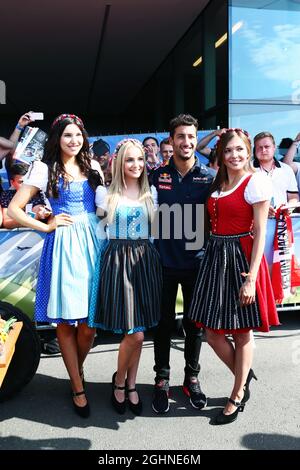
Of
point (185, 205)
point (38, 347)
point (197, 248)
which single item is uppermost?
point (185, 205)

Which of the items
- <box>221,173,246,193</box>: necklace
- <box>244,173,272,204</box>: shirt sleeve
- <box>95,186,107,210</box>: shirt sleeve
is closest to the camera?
<box>244,173,272,204</box>: shirt sleeve

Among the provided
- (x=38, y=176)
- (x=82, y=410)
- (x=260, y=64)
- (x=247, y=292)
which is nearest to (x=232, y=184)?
(x=247, y=292)

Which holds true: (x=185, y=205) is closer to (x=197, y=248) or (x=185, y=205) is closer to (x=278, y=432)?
(x=197, y=248)

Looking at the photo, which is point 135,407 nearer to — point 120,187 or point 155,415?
point 155,415

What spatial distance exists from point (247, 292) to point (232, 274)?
0.49 ft

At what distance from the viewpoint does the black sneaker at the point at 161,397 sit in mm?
2860

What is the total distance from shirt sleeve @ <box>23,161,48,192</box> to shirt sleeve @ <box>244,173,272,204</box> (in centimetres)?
125

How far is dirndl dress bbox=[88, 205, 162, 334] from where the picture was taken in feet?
8.71

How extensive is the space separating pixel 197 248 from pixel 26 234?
5.08 ft

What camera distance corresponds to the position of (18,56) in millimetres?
11055

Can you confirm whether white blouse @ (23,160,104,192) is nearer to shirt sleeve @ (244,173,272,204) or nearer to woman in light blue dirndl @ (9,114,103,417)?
woman in light blue dirndl @ (9,114,103,417)

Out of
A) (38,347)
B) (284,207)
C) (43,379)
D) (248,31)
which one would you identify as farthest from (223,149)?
(248,31)

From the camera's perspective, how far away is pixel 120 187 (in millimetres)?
2750

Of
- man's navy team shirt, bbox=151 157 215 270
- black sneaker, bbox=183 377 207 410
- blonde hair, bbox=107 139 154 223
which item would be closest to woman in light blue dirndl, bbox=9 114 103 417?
blonde hair, bbox=107 139 154 223
